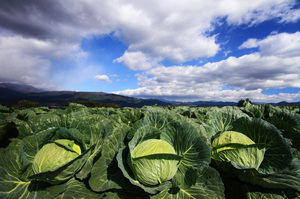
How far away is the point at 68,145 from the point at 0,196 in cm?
78

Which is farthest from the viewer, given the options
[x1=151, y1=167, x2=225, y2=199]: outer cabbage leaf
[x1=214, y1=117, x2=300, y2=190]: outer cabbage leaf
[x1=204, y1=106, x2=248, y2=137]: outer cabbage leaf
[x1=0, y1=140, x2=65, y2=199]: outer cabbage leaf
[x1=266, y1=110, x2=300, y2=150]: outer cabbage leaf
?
[x1=204, y1=106, x2=248, y2=137]: outer cabbage leaf

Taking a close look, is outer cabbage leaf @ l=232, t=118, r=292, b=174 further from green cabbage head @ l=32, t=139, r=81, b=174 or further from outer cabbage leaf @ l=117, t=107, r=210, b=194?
green cabbage head @ l=32, t=139, r=81, b=174

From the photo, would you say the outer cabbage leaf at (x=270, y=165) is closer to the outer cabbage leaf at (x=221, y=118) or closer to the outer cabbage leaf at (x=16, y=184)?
the outer cabbage leaf at (x=221, y=118)

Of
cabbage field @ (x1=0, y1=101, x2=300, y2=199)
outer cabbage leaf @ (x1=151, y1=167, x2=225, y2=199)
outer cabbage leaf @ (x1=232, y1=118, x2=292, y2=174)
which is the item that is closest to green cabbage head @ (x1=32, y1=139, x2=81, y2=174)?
cabbage field @ (x1=0, y1=101, x2=300, y2=199)

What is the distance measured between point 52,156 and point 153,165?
1.33 meters

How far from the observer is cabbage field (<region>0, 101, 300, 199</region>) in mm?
1746

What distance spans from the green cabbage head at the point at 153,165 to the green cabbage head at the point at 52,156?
888 mm

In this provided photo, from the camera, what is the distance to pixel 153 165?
5.69 ft

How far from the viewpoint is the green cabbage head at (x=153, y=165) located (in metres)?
1.73

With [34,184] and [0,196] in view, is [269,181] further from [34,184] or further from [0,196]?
[0,196]

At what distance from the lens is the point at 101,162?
6.26ft

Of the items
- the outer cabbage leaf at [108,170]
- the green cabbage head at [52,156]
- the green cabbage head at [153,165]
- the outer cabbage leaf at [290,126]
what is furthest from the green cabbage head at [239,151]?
the green cabbage head at [52,156]

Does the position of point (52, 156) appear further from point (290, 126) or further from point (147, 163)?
point (290, 126)

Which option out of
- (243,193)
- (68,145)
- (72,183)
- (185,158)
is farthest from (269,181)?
(68,145)
